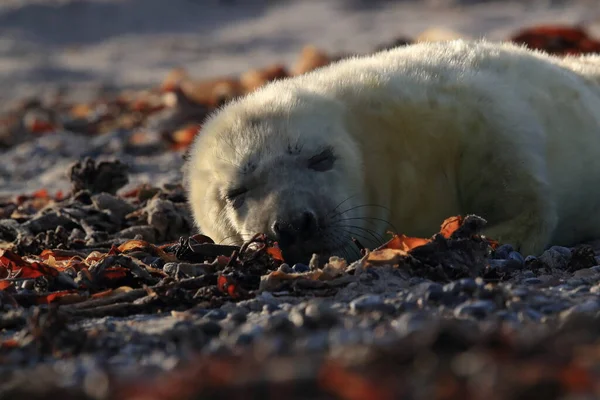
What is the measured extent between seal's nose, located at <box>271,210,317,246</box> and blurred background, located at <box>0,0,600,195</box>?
3306mm

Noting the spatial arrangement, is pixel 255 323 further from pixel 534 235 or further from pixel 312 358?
pixel 534 235

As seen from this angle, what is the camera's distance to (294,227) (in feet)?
12.6

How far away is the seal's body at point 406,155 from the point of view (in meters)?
4.16

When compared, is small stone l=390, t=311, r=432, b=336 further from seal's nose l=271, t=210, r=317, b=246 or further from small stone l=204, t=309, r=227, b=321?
seal's nose l=271, t=210, r=317, b=246

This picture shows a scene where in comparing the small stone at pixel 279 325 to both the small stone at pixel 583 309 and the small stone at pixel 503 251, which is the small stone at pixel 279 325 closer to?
the small stone at pixel 583 309

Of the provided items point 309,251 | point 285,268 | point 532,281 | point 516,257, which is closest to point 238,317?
point 285,268

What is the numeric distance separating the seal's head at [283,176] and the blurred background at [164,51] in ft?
8.94

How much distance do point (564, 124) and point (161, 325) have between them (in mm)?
2268

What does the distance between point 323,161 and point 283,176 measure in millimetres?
222

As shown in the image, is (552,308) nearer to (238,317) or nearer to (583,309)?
(583,309)

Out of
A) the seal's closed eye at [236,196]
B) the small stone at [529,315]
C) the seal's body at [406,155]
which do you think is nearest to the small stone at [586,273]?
the seal's body at [406,155]

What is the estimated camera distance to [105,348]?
2.98 metres

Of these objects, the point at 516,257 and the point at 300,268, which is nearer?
the point at 300,268

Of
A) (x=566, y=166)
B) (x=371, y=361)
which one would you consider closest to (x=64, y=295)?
(x=371, y=361)
